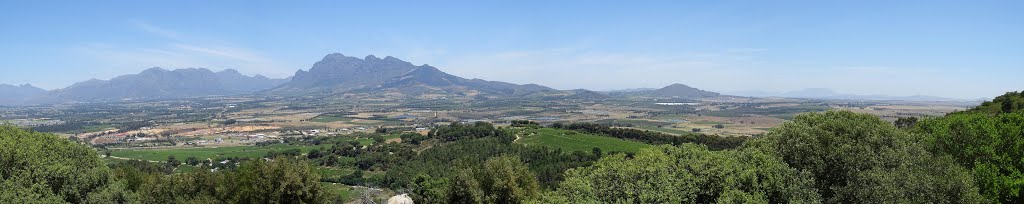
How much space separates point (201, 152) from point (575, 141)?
8305cm

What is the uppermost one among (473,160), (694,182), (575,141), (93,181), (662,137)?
(694,182)

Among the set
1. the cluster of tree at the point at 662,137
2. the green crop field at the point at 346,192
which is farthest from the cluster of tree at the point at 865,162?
the cluster of tree at the point at 662,137

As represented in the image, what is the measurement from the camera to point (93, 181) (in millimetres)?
30172

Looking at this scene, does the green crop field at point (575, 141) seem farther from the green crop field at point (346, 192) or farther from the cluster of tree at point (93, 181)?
the cluster of tree at point (93, 181)

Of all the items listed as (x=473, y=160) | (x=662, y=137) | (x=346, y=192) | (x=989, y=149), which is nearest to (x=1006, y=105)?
(x=989, y=149)

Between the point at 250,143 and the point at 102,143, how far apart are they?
4327 cm

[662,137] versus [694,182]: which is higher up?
[694,182]

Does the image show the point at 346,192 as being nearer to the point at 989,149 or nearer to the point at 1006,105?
the point at 989,149

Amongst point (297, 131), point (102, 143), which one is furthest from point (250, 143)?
point (102, 143)

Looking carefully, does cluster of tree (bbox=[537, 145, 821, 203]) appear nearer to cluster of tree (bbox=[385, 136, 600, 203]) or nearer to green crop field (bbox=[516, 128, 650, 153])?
cluster of tree (bbox=[385, 136, 600, 203])

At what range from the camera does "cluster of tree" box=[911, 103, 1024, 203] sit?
919 inches

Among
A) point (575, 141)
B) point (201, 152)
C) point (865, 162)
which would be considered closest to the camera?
point (865, 162)

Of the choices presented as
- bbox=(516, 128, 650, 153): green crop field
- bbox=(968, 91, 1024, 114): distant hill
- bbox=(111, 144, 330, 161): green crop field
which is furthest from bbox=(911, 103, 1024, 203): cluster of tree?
bbox=(111, 144, 330, 161): green crop field

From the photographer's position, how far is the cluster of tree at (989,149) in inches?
919
